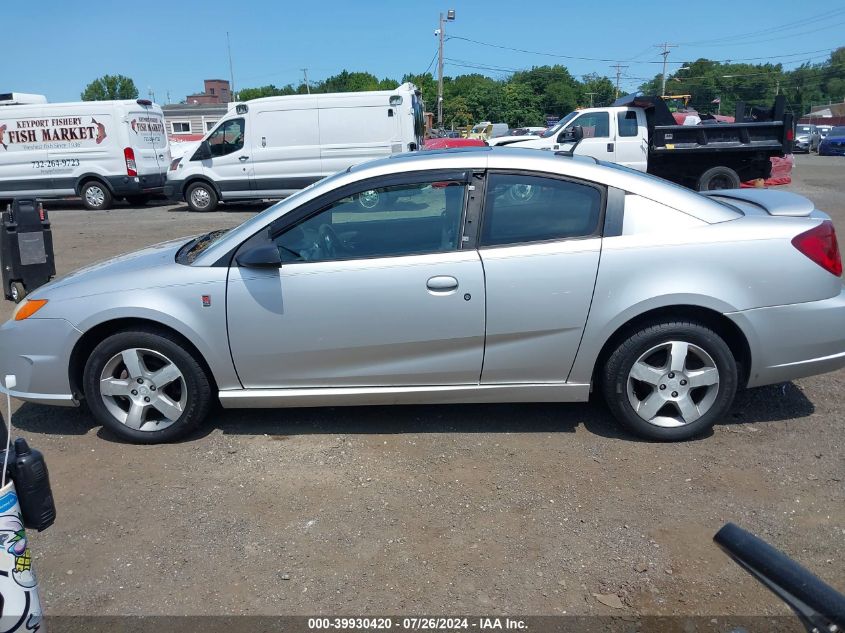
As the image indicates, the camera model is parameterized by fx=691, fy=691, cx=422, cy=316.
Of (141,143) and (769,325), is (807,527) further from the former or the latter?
(141,143)

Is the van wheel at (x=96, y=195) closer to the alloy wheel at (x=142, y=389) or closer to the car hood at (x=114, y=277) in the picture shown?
the car hood at (x=114, y=277)

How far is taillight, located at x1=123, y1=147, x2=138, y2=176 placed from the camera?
639 inches

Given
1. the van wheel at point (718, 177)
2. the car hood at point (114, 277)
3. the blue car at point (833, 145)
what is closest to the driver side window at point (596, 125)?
the van wheel at point (718, 177)

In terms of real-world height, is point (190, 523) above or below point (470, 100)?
below

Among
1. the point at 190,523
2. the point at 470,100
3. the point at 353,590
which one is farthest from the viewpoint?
the point at 470,100

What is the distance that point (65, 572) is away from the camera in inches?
118

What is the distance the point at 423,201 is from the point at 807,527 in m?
2.54

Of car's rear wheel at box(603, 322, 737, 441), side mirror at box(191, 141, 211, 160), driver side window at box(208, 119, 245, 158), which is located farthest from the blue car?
car's rear wheel at box(603, 322, 737, 441)

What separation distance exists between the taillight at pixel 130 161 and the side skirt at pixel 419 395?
14.2 metres

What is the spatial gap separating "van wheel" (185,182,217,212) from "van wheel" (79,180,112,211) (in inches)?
93.2

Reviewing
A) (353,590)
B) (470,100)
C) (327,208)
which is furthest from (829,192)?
(470,100)

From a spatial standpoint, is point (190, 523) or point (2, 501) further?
point (190, 523)

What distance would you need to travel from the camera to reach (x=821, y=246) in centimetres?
385

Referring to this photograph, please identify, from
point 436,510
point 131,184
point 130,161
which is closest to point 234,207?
point 131,184
